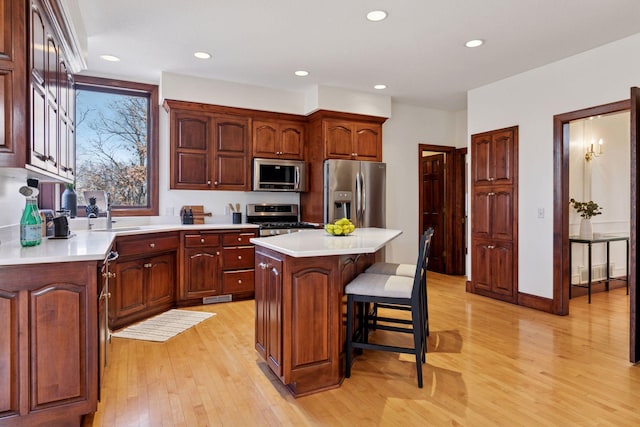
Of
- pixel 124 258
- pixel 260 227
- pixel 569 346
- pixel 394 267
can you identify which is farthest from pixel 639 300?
pixel 124 258

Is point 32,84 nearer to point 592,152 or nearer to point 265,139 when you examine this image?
point 265,139

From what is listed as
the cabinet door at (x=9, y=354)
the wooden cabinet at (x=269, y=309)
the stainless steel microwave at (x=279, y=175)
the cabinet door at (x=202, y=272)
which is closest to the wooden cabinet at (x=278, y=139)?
the stainless steel microwave at (x=279, y=175)

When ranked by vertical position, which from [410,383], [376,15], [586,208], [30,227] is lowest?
[410,383]

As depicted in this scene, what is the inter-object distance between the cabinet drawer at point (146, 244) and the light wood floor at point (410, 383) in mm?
801

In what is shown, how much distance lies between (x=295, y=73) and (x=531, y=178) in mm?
2940

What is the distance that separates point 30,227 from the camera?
227 centimetres

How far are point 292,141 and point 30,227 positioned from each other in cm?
345

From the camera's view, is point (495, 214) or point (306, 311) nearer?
point (306, 311)

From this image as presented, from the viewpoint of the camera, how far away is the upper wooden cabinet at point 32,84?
182cm

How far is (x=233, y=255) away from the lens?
4.57 metres

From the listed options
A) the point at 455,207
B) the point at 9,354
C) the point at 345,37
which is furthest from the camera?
the point at 455,207

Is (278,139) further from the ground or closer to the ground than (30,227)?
further from the ground

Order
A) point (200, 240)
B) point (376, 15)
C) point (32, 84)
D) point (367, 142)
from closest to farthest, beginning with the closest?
point (32, 84) → point (376, 15) → point (200, 240) → point (367, 142)

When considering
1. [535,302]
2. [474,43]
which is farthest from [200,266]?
[535,302]
